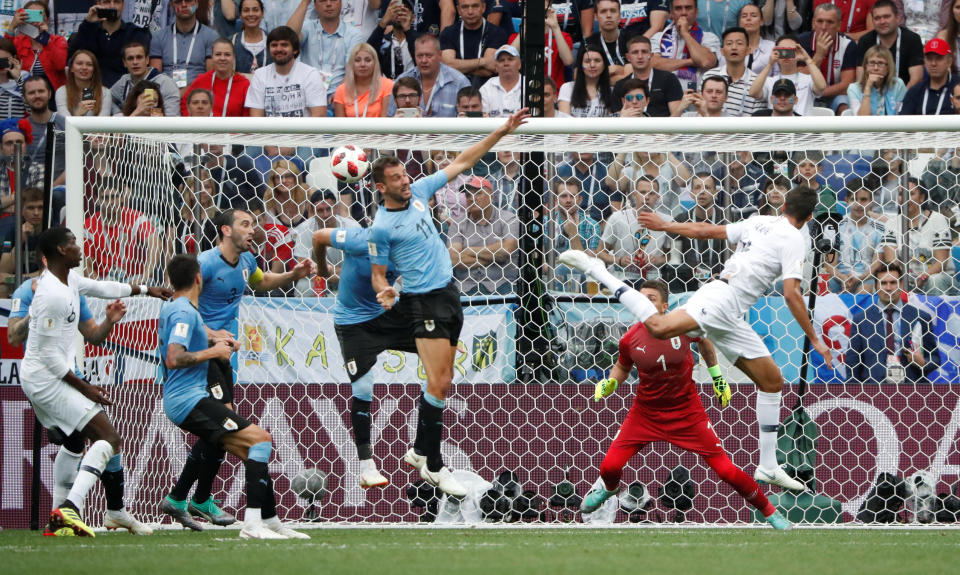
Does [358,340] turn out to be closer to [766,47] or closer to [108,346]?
[108,346]

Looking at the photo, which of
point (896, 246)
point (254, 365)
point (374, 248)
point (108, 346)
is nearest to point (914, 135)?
point (896, 246)

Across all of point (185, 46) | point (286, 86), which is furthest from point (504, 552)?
point (185, 46)

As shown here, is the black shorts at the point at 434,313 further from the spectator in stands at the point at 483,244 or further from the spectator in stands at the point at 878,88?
the spectator in stands at the point at 878,88

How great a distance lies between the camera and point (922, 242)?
10.7 m

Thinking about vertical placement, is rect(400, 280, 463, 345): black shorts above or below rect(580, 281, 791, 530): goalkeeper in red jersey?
above

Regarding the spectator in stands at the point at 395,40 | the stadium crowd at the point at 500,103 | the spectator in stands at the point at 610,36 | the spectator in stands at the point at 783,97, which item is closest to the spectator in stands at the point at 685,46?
the stadium crowd at the point at 500,103

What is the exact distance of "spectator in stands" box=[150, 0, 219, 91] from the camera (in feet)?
48.5

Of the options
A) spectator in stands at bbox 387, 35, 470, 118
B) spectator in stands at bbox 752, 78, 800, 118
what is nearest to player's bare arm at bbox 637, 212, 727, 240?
spectator in stands at bbox 752, 78, 800, 118

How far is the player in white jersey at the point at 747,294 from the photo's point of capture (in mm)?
8766

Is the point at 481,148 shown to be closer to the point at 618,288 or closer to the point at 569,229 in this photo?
the point at 618,288

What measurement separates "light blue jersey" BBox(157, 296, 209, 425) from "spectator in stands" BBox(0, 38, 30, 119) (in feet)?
23.9

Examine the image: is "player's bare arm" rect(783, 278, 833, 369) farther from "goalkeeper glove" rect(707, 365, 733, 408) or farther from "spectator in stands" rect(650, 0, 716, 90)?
"spectator in stands" rect(650, 0, 716, 90)

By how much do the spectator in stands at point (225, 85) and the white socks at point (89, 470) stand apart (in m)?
6.06

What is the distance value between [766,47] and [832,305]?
457cm
